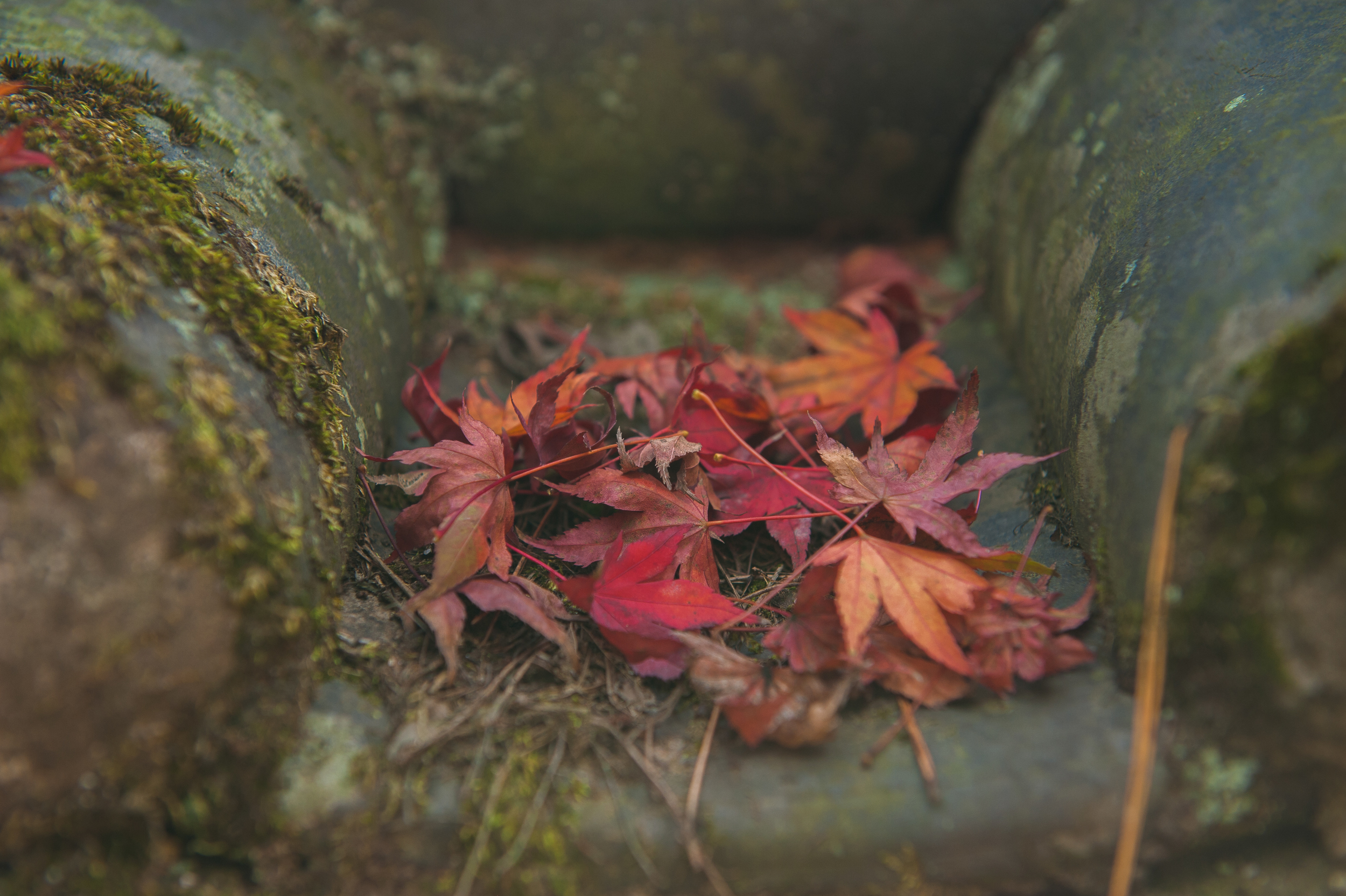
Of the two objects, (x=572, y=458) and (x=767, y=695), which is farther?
(x=572, y=458)

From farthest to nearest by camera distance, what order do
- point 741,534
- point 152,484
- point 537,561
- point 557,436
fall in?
point 741,534, point 557,436, point 537,561, point 152,484

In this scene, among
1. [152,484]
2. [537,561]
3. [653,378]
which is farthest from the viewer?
[653,378]

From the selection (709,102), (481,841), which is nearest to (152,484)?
(481,841)

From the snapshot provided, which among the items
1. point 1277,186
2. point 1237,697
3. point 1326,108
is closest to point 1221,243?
point 1277,186

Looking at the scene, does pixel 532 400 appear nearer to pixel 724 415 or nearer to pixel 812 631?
pixel 724 415

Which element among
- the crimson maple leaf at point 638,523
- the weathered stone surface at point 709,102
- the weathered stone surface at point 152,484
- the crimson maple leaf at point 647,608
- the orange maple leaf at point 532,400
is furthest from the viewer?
the weathered stone surface at point 709,102

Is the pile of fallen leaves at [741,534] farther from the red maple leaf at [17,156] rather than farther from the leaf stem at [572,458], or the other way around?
the red maple leaf at [17,156]

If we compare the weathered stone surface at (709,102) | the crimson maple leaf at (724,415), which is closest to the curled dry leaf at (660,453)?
the crimson maple leaf at (724,415)

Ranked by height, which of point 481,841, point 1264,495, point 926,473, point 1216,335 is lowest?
point 481,841
